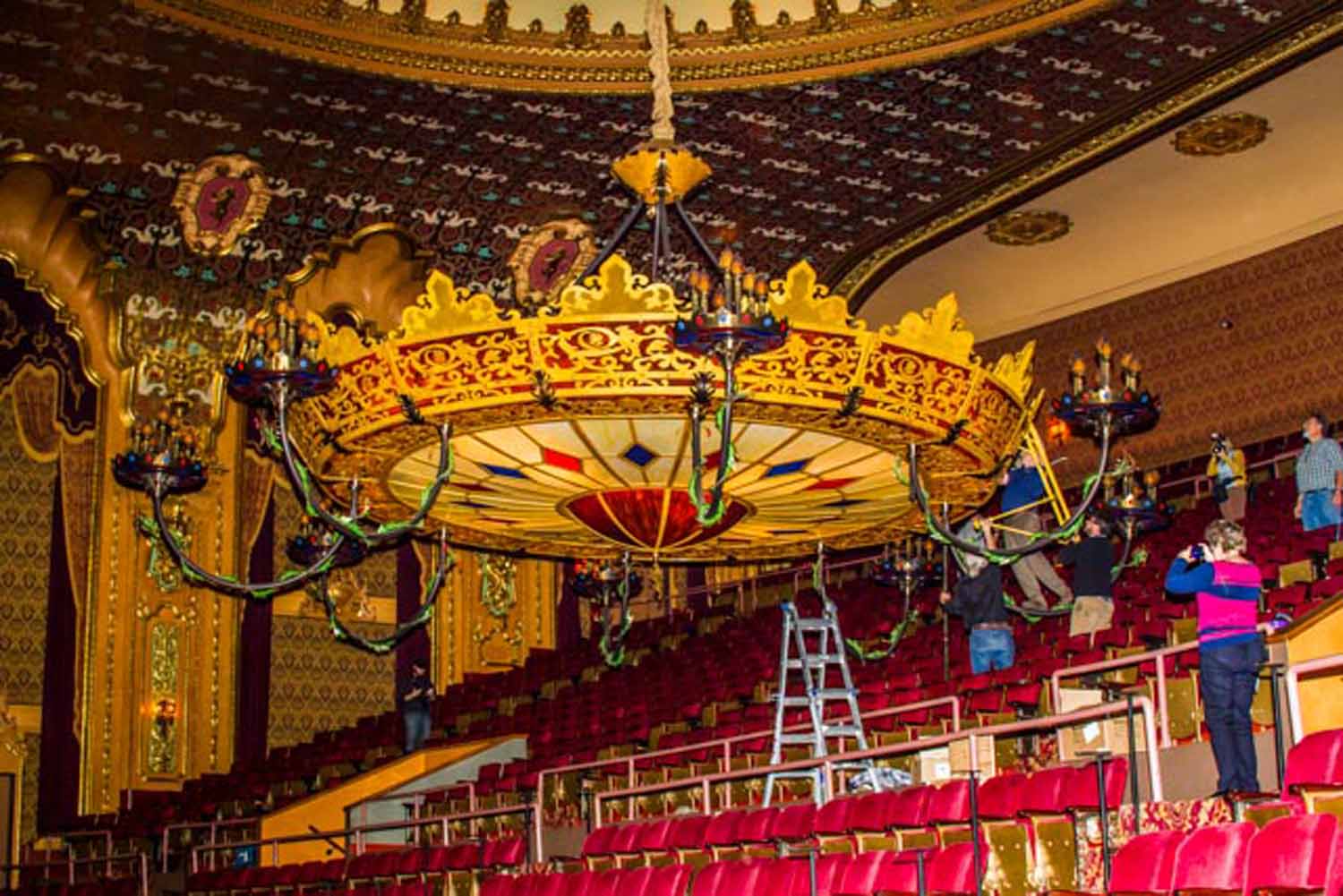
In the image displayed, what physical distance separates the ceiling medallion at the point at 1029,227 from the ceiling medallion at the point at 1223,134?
6.42ft

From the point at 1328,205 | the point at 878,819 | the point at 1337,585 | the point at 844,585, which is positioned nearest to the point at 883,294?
the point at 844,585

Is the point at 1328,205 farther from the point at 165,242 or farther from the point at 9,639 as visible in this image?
the point at 9,639

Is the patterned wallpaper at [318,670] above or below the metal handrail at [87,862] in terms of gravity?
above

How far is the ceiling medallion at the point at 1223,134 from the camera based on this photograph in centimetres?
1827

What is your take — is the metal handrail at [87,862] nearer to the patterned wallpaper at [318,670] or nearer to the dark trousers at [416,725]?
the dark trousers at [416,725]

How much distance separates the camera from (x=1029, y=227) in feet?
68.4

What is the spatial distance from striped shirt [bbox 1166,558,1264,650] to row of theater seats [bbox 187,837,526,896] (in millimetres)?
5765

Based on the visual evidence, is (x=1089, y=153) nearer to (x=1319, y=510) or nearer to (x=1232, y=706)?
(x=1319, y=510)

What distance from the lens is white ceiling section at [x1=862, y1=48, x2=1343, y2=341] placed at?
18.5m

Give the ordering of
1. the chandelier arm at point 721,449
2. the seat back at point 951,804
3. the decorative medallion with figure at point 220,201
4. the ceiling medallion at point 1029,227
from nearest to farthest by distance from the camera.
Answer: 1. the seat back at point 951,804
2. the chandelier arm at point 721,449
3. the decorative medallion with figure at point 220,201
4. the ceiling medallion at point 1029,227

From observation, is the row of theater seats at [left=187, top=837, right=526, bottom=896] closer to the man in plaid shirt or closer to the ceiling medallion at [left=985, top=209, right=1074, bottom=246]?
the man in plaid shirt

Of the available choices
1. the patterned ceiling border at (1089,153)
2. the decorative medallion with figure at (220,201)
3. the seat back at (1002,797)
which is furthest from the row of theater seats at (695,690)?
the decorative medallion with figure at (220,201)

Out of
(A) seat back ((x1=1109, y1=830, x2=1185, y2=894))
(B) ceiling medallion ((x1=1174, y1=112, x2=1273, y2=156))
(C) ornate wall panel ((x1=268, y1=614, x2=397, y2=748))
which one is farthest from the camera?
(C) ornate wall panel ((x1=268, y1=614, x2=397, y2=748))

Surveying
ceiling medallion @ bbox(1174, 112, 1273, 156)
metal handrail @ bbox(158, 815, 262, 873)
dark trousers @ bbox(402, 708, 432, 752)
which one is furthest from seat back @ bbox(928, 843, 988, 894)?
dark trousers @ bbox(402, 708, 432, 752)
